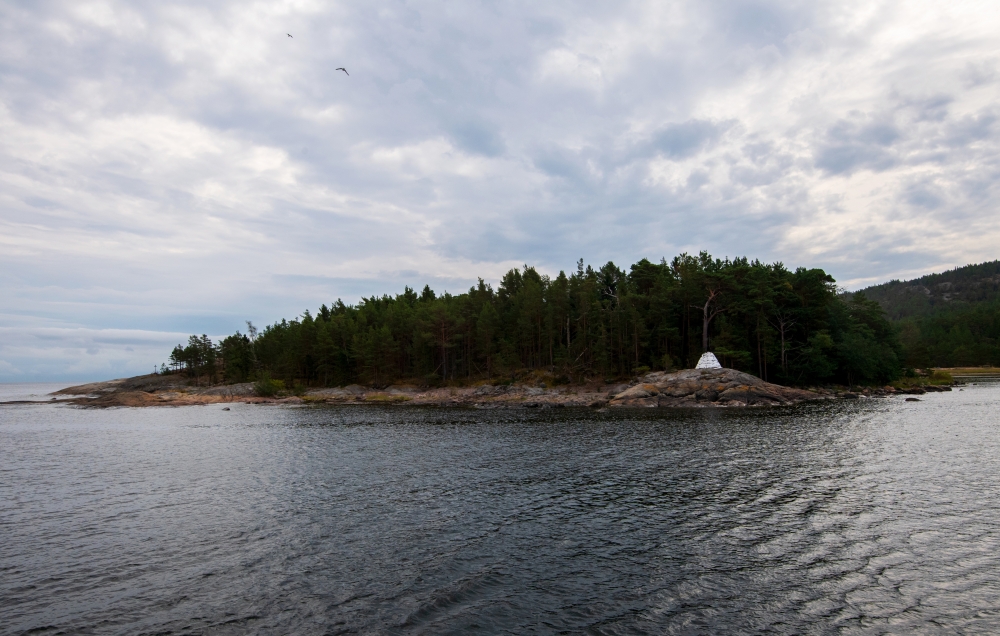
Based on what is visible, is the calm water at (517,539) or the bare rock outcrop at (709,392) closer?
the calm water at (517,539)

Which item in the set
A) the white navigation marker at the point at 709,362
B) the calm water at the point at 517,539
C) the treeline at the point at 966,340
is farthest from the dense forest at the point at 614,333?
the treeline at the point at 966,340

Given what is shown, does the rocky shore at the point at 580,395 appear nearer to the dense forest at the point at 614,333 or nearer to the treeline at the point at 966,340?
the dense forest at the point at 614,333

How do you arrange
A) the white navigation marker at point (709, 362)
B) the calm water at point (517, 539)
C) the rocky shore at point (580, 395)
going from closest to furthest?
the calm water at point (517, 539) < the rocky shore at point (580, 395) < the white navigation marker at point (709, 362)

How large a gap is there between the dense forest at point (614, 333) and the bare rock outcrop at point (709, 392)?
236 inches

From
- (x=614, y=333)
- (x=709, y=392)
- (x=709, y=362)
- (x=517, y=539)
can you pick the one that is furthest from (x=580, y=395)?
(x=517, y=539)

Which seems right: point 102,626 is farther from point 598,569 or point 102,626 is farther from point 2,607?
point 598,569

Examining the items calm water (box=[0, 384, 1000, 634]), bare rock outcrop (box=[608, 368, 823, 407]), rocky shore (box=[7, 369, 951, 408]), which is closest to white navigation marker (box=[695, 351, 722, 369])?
bare rock outcrop (box=[608, 368, 823, 407])

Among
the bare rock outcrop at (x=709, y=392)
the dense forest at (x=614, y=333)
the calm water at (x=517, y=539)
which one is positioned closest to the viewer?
the calm water at (x=517, y=539)

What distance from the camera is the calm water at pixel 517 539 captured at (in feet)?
45.2

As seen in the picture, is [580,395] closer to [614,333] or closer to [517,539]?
[614,333]

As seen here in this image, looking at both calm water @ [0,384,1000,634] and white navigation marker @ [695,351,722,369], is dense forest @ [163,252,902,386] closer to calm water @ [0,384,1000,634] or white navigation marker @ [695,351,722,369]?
white navigation marker @ [695,351,722,369]

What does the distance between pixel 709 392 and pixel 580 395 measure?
22601 millimetres

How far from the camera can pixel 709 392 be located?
77.9 m

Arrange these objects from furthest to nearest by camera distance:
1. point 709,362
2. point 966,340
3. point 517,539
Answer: point 966,340, point 709,362, point 517,539
